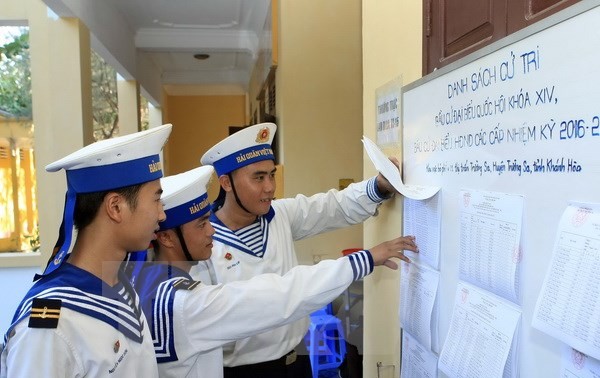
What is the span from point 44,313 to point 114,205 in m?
0.25

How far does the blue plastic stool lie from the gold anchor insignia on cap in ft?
5.83

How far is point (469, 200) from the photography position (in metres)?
1.02

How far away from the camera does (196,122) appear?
9.47 meters

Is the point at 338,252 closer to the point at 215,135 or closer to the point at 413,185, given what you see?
the point at 413,185

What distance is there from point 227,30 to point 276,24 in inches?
89.9

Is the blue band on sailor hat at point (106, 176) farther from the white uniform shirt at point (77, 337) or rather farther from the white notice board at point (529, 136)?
the white notice board at point (529, 136)

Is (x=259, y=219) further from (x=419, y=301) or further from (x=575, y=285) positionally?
(x=575, y=285)

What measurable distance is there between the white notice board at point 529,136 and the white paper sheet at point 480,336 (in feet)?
0.09

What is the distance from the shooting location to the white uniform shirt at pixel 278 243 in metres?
1.67

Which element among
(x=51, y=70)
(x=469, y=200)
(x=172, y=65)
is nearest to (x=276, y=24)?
(x=51, y=70)

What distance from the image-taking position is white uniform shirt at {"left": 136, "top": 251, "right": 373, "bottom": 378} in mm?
1285

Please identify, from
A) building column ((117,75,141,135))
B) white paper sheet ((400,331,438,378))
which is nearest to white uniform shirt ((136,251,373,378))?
white paper sheet ((400,331,438,378))

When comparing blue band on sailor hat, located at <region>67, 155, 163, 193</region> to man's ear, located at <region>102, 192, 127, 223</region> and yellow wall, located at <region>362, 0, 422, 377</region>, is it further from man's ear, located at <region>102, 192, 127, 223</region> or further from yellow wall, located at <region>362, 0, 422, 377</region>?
yellow wall, located at <region>362, 0, 422, 377</region>

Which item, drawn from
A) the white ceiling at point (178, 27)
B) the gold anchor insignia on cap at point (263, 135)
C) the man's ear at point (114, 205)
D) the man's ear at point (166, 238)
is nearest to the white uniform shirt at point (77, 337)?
the man's ear at point (114, 205)
